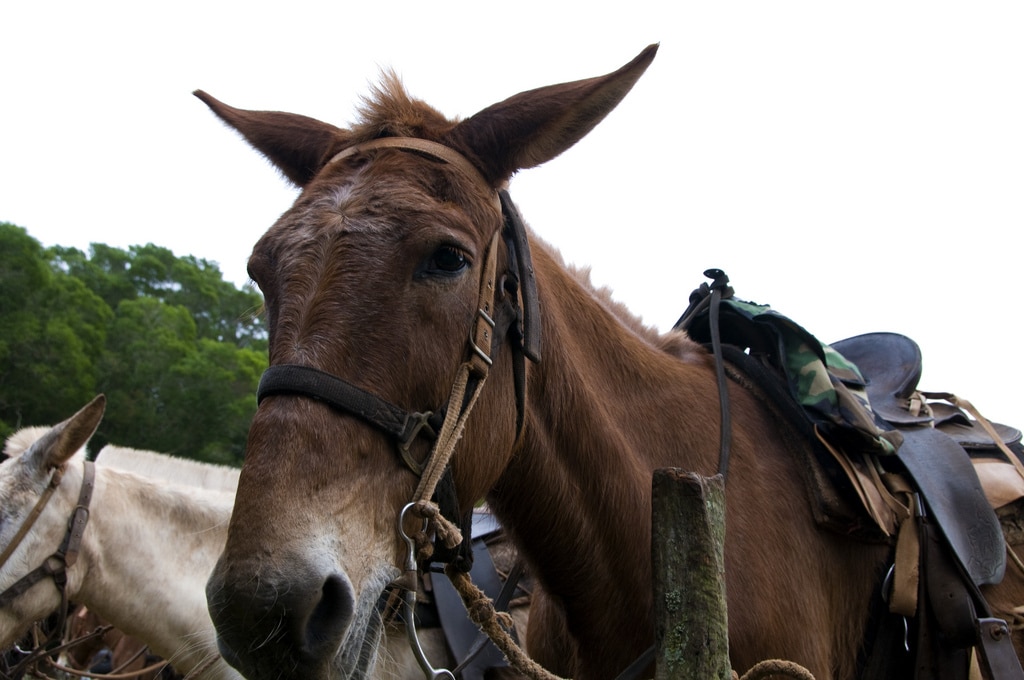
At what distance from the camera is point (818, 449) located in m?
2.54

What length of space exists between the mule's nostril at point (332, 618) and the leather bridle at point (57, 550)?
3.74 m

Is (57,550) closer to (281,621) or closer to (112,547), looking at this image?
(112,547)

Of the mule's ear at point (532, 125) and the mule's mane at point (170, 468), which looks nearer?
the mule's ear at point (532, 125)

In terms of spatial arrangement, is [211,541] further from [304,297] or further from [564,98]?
[564,98]

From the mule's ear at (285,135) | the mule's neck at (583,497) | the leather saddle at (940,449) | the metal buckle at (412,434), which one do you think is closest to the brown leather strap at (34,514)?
the mule's ear at (285,135)

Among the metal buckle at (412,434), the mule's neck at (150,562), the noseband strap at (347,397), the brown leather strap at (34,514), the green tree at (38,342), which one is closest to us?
the noseband strap at (347,397)

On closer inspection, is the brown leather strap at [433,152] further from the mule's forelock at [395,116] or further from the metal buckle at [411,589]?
the metal buckle at [411,589]

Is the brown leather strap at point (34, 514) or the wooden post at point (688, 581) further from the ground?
the wooden post at point (688, 581)

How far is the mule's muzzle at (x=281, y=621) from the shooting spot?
1.38 metres

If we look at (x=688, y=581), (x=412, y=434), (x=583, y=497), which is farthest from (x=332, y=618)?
(x=583, y=497)

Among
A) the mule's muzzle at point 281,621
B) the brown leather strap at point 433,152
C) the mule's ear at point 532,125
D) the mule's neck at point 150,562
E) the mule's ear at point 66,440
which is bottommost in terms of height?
the mule's neck at point 150,562

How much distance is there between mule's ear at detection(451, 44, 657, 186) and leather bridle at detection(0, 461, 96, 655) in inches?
149

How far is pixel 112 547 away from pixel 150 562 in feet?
0.84

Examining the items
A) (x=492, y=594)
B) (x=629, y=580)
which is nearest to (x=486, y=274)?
(x=629, y=580)
